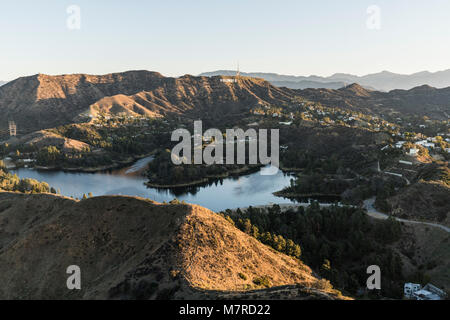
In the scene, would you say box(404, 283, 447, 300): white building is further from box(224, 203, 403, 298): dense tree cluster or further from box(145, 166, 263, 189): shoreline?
box(145, 166, 263, 189): shoreline

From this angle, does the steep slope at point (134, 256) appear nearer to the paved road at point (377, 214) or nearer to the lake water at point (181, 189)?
the paved road at point (377, 214)

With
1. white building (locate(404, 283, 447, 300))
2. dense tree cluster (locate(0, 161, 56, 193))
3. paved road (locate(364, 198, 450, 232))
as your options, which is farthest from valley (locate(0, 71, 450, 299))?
white building (locate(404, 283, 447, 300))

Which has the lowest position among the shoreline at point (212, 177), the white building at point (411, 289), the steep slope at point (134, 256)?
the white building at point (411, 289)

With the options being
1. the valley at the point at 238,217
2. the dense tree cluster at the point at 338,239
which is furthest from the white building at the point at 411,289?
the valley at the point at 238,217
